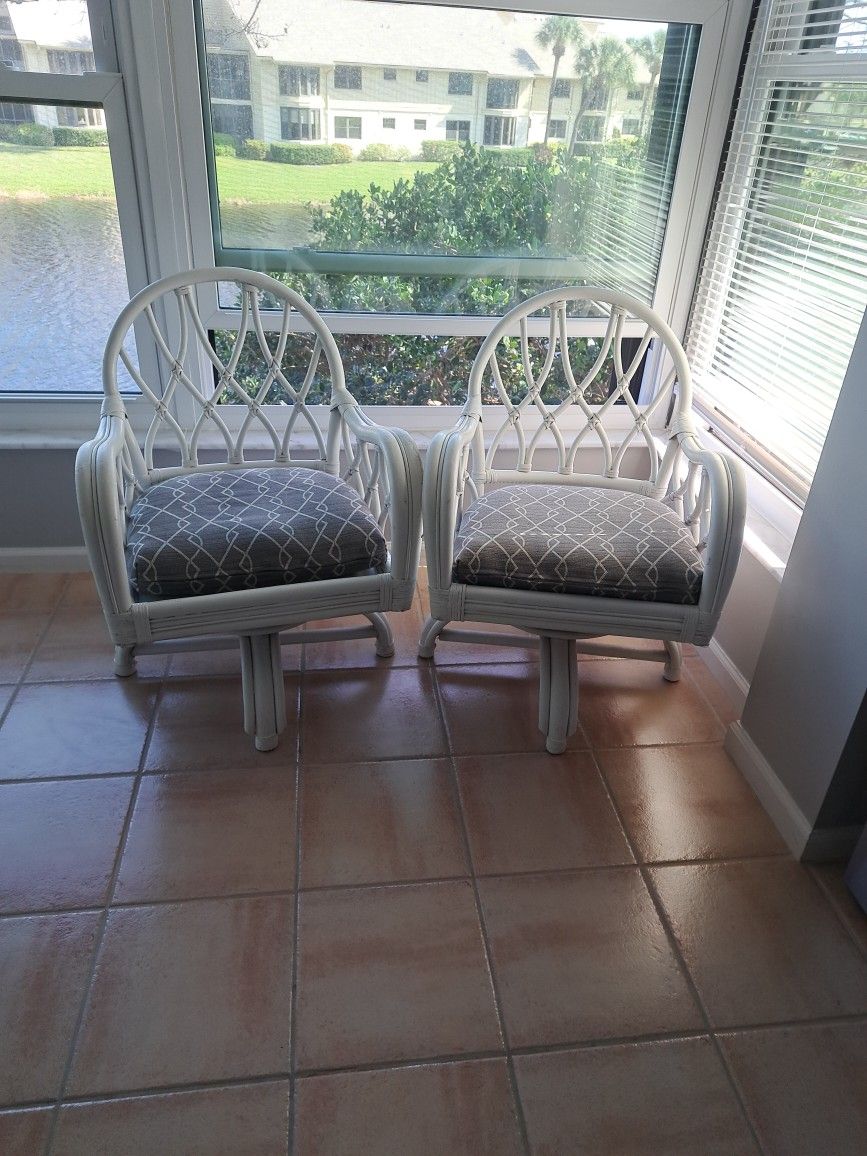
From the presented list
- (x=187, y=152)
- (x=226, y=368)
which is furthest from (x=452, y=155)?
(x=226, y=368)

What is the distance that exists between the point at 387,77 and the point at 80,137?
773 millimetres

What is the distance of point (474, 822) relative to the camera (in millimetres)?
1652

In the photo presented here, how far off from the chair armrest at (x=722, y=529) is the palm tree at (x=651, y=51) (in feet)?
3.78

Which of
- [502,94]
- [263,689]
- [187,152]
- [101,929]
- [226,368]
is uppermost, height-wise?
[502,94]

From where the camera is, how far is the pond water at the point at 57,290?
6.81 feet

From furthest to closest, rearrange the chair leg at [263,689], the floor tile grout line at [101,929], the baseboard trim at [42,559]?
the baseboard trim at [42,559], the chair leg at [263,689], the floor tile grout line at [101,929]

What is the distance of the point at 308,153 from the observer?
204 cm

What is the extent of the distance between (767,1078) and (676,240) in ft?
6.60

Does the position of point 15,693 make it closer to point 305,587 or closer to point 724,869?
point 305,587

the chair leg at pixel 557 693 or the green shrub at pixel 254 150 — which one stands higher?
the green shrub at pixel 254 150

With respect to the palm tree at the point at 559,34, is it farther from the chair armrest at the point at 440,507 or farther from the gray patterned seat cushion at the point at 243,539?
the gray patterned seat cushion at the point at 243,539

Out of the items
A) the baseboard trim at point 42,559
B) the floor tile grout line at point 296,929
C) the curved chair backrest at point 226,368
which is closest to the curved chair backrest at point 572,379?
the curved chair backrest at point 226,368

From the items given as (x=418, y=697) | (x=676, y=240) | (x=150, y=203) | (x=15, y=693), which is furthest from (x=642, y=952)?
(x=150, y=203)

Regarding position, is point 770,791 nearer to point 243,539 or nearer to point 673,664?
point 673,664
